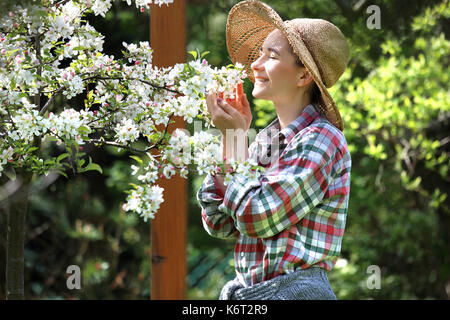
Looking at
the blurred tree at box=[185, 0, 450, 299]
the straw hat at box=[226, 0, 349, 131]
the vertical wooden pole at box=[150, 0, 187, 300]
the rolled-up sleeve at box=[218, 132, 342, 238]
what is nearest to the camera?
the rolled-up sleeve at box=[218, 132, 342, 238]

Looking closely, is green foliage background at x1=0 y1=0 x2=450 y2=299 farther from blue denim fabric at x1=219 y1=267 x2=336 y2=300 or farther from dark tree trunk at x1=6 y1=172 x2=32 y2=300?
blue denim fabric at x1=219 y1=267 x2=336 y2=300

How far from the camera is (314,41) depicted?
5.29ft

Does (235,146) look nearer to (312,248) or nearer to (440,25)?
(312,248)

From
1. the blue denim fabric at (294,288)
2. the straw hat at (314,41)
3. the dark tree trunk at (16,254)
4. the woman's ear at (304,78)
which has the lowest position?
the blue denim fabric at (294,288)

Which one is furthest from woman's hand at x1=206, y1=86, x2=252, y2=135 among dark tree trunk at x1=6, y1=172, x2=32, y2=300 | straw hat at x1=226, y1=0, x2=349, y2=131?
dark tree trunk at x1=6, y1=172, x2=32, y2=300

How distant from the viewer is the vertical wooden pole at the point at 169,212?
2.25 m

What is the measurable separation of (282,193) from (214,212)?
269mm

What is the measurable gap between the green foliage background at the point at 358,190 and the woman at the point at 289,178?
1.41 metres

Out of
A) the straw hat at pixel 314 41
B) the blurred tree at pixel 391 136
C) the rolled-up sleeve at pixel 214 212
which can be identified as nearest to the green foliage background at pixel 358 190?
the blurred tree at pixel 391 136

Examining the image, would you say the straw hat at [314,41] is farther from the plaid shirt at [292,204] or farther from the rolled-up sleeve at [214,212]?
the rolled-up sleeve at [214,212]

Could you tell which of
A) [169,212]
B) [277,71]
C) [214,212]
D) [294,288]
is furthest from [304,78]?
[169,212]

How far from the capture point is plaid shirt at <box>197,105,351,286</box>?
1.43m

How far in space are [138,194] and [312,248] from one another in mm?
447

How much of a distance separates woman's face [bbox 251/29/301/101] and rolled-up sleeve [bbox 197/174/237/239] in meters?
0.28
